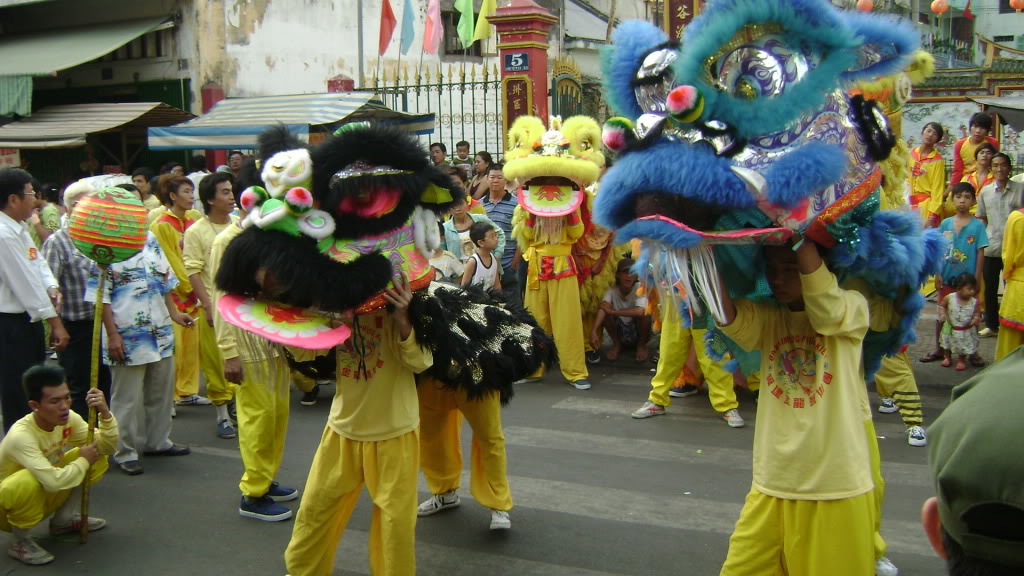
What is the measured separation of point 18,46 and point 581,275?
1311cm

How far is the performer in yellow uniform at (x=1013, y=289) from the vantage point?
6.59 meters

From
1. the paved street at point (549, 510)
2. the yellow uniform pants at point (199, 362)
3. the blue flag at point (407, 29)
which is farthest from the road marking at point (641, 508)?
the blue flag at point (407, 29)

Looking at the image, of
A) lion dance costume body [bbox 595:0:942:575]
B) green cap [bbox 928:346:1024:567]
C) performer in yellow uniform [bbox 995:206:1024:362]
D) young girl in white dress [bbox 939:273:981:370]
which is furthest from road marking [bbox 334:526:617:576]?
young girl in white dress [bbox 939:273:981:370]

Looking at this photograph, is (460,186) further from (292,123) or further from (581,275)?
(292,123)

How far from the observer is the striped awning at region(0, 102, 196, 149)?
1432cm

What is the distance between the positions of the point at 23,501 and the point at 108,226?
1446mm

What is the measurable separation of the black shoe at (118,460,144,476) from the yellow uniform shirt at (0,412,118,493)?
3.71 ft

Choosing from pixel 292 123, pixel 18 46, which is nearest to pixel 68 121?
pixel 18 46

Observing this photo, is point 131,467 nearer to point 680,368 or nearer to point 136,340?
point 136,340

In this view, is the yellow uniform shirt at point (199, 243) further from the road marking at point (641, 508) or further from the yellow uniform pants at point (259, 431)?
the road marking at point (641, 508)

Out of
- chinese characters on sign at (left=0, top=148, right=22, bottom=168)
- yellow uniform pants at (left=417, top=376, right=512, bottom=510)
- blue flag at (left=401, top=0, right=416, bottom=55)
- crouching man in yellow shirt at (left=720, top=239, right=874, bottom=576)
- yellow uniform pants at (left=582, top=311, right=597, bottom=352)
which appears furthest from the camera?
blue flag at (left=401, top=0, right=416, bottom=55)

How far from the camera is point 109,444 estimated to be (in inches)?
191

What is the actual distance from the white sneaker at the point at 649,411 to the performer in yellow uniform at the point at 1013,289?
8.18 ft

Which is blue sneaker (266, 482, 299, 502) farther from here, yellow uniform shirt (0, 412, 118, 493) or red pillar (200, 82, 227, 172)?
red pillar (200, 82, 227, 172)
